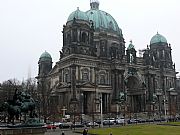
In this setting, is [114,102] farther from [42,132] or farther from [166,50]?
[42,132]

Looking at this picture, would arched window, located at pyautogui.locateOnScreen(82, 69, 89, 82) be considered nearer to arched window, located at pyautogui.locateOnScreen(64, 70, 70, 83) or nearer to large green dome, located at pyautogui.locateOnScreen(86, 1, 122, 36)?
arched window, located at pyautogui.locateOnScreen(64, 70, 70, 83)

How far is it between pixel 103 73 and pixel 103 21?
69.6 feet

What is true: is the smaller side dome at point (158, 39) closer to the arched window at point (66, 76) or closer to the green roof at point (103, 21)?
the green roof at point (103, 21)

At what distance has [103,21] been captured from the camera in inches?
4131

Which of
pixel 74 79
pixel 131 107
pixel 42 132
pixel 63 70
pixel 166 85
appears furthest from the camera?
pixel 166 85

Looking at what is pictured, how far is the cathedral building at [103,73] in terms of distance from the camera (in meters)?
85.1

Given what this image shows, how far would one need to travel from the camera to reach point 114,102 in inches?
3575

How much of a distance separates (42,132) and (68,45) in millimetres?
48533

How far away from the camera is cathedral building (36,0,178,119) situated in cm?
8506

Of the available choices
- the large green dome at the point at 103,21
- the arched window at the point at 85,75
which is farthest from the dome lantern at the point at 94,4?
the arched window at the point at 85,75

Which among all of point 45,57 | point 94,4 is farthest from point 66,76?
point 94,4

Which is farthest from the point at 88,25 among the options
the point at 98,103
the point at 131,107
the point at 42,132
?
the point at 42,132

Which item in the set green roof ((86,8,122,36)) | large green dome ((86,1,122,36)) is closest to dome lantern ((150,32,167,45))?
large green dome ((86,1,122,36))

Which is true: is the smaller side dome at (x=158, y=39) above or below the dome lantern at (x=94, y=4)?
below
